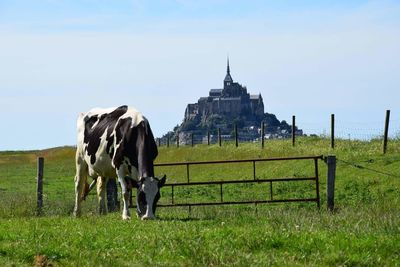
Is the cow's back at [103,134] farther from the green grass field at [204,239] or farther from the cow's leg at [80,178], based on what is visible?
the green grass field at [204,239]

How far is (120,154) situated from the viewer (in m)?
20.2

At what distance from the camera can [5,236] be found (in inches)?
565

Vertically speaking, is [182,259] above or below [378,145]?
below

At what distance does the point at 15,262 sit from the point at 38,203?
11461 mm

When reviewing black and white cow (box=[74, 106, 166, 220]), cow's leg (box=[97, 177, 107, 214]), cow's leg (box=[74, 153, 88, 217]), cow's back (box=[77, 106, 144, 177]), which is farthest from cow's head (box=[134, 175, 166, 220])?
cow's leg (box=[74, 153, 88, 217])

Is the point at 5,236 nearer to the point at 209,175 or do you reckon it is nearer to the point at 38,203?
the point at 38,203

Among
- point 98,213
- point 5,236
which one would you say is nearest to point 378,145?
point 98,213

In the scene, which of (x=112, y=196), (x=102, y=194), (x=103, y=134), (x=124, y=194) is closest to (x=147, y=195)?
(x=124, y=194)

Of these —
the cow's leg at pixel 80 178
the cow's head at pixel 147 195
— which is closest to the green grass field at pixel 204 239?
the cow's head at pixel 147 195

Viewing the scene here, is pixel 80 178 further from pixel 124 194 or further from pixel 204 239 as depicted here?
pixel 204 239

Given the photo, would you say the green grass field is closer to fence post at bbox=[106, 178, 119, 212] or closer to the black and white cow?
fence post at bbox=[106, 178, 119, 212]

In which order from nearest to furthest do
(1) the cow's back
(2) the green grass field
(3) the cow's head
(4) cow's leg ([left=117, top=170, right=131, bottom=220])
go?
(2) the green grass field
(3) the cow's head
(4) cow's leg ([left=117, top=170, right=131, bottom=220])
(1) the cow's back

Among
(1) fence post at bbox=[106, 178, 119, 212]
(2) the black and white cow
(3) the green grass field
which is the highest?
(2) the black and white cow

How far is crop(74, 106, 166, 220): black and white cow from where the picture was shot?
18.6 metres
